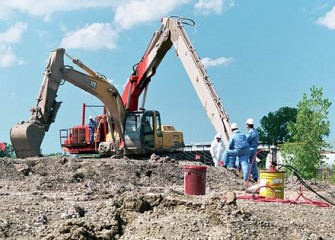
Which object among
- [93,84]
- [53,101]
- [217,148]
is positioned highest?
[93,84]

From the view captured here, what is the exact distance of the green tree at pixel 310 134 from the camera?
20.2 meters

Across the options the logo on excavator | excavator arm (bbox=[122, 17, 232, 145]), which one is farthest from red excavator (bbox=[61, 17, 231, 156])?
the logo on excavator

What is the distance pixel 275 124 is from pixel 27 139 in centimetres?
4132

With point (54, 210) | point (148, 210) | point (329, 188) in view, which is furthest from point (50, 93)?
point (148, 210)

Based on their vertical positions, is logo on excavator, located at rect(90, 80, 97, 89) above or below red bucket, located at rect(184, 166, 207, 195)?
above

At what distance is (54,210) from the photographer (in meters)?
8.40

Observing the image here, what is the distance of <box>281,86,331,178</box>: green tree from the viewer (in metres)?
20.2

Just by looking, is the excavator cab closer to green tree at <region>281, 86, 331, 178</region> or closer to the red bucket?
green tree at <region>281, 86, 331, 178</region>

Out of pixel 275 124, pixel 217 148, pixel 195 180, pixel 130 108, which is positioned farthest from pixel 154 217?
pixel 275 124

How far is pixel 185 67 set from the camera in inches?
807

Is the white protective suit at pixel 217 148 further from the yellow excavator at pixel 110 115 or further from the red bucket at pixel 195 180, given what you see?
the red bucket at pixel 195 180

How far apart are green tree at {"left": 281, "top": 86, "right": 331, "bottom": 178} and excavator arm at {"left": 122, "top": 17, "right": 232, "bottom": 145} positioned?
3.28m

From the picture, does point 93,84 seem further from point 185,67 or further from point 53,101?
point 185,67

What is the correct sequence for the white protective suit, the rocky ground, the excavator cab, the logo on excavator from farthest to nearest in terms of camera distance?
the logo on excavator, the excavator cab, the white protective suit, the rocky ground
